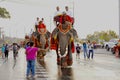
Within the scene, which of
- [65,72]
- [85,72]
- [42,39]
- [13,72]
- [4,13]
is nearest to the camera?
[65,72]

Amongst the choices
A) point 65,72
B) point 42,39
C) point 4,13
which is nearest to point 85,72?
point 65,72

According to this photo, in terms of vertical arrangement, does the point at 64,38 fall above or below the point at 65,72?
above

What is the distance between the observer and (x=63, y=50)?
23.2m

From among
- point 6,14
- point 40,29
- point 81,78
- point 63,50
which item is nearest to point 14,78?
point 81,78

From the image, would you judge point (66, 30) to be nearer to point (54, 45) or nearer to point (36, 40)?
point (54, 45)

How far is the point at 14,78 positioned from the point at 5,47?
24853mm

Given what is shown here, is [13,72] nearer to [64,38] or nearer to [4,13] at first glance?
[64,38]

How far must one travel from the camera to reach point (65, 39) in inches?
913

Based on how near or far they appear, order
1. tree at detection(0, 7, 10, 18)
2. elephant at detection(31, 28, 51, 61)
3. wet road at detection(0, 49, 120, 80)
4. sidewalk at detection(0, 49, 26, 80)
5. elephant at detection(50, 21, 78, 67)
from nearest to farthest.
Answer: wet road at detection(0, 49, 120, 80) → sidewalk at detection(0, 49, 26, 80) → elephant at detection(50, 21, 78, 67) → elephant at detection(31, 28, 51, 61) → tree at detection(0, 7, 10, 18)

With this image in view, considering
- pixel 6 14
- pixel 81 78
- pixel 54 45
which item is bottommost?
pixel 81 78

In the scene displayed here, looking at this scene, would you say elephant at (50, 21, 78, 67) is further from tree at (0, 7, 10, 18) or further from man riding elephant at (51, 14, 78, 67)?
tree at (0, 7, 10, 18)

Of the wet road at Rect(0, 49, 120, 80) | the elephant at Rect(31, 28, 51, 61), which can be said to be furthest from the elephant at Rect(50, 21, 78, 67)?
the elephant at Rect(31, 28, 51, 61)

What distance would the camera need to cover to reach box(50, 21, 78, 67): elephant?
23172 mm

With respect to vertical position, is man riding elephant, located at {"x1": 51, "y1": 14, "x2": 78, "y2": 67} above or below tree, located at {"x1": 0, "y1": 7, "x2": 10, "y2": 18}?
below
